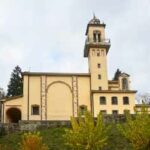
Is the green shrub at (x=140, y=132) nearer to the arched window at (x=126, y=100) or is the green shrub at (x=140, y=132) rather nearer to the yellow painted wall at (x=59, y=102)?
the yellow painted wall at (x=59, y=102)

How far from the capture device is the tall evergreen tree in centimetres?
8156

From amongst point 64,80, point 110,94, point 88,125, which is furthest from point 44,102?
point 88,125

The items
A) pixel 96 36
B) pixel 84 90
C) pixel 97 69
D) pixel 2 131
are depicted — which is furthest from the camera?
pixel 96 36

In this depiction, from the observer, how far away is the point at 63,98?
210 feet

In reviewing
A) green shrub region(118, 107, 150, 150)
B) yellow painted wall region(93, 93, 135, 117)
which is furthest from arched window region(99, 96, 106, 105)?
green shrub region(118, 107, 150, 150)

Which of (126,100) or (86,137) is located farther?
(126,100)

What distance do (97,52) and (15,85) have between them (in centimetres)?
2106

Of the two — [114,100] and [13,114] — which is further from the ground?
[114,100]

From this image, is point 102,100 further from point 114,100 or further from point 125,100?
point 125,100

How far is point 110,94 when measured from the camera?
211ft

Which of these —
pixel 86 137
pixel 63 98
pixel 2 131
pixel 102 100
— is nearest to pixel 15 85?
pixel 63 98

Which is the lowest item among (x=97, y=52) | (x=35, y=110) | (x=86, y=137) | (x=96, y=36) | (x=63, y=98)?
(x=86, y=137)

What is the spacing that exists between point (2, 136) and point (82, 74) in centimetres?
2218

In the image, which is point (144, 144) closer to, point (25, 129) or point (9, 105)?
point (25, 129)
